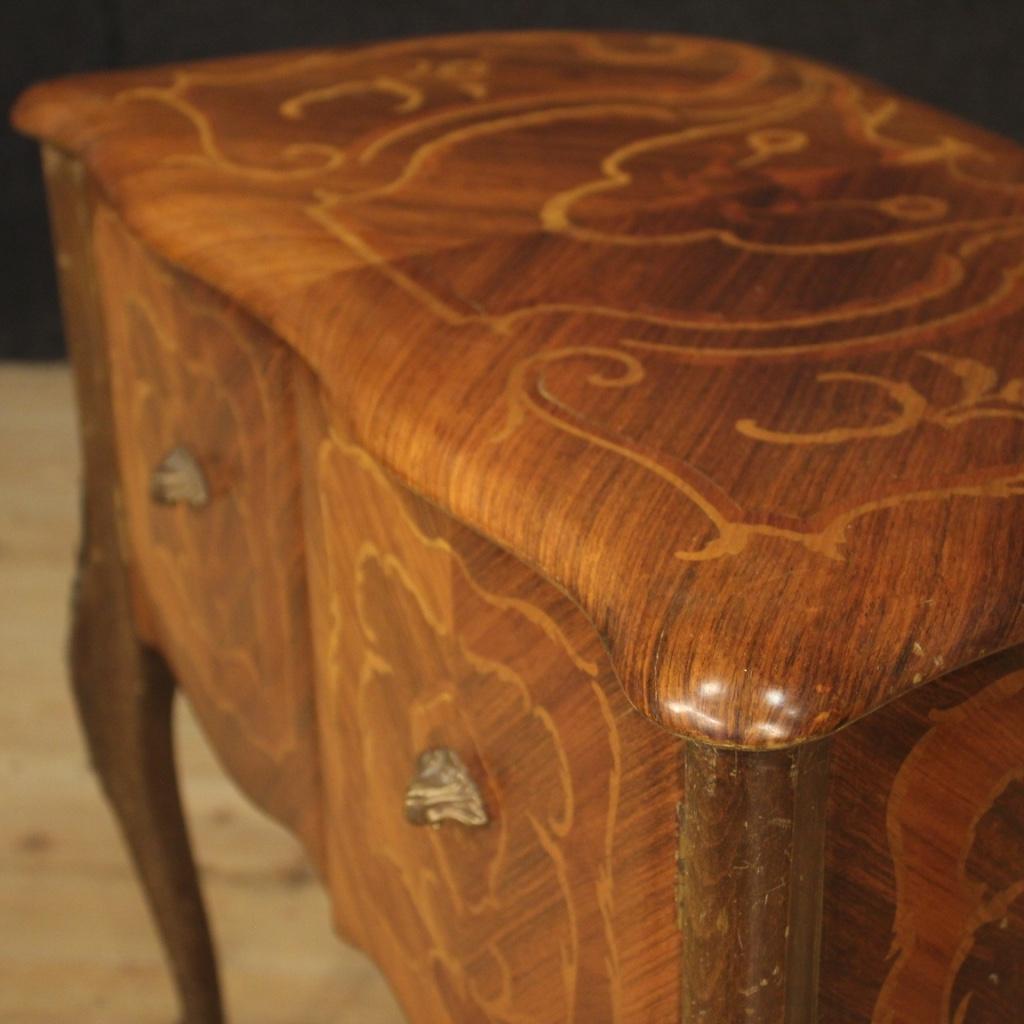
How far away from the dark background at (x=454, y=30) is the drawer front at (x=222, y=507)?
1.22 m

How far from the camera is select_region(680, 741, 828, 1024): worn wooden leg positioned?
0.43m

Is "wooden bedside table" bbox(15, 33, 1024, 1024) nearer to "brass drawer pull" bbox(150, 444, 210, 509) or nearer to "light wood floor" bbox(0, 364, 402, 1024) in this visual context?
"brass drawer pull" bbox(150, 444, 210, 509)

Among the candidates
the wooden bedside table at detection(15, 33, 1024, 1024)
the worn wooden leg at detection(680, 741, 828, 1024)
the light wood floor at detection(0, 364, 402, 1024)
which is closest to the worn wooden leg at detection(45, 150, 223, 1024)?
the wooden bedside table at detection(15, 33, 1024, 1024)

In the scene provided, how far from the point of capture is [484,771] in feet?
1.84

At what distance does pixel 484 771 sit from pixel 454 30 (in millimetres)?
1557

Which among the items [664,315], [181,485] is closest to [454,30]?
[181,485]

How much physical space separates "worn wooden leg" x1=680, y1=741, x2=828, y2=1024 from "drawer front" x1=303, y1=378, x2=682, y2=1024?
2 centimetres

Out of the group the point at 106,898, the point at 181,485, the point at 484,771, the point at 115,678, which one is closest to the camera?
the point at 484,771

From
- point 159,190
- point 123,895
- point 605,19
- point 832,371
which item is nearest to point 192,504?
point 159,190

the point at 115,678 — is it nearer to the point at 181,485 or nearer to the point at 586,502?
the point at 181,485

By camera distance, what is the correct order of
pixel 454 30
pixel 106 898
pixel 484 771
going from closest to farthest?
pixel 484 771, pixel 106 898, pixel 454 30

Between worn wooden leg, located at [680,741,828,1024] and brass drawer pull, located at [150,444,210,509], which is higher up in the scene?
worn wooden leg, located at [680,741,828,1024]

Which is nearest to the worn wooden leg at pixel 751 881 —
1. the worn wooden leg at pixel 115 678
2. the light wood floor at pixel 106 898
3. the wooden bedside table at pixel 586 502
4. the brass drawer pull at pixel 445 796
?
the wooden bedside table at pixel 586 502

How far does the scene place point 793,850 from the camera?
0.44 metres
